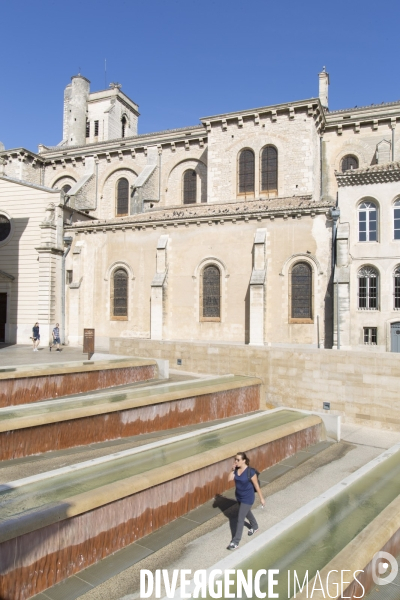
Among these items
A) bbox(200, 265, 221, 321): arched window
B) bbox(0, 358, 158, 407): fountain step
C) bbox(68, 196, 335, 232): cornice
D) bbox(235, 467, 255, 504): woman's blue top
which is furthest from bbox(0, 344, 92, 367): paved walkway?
bbox(235, 467, 255, 504): woman's blue top

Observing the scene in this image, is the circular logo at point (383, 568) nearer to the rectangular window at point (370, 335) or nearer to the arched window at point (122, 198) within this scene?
the rectangular window at point (370, 335)

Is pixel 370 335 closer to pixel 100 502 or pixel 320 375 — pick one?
pixel 320 375

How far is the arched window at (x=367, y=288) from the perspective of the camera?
22.9 m

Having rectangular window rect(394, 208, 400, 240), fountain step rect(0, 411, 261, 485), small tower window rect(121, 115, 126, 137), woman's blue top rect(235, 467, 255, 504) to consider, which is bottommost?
fountain step rect(0, 411, 261, 485)

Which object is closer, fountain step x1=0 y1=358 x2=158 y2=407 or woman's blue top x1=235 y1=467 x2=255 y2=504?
woman's blue top x1=235 y1=467 x2=255 y2=504

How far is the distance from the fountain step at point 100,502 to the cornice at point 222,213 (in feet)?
50.9

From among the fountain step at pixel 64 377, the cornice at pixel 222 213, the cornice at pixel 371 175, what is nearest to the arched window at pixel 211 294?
the cornice at pixel 222 213

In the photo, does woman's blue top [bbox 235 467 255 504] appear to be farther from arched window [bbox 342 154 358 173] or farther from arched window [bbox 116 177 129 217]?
arched window [bbox 116 177 129 217]

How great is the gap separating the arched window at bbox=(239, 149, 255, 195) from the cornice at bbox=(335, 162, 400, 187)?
23.2 feet

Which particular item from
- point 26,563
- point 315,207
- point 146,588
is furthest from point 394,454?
point 315,207

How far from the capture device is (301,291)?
23.6 m

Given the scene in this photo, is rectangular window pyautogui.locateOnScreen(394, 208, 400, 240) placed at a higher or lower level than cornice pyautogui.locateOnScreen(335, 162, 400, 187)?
lower

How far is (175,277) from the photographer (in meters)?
26.2

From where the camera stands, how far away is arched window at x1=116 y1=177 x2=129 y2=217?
34.8 meters
